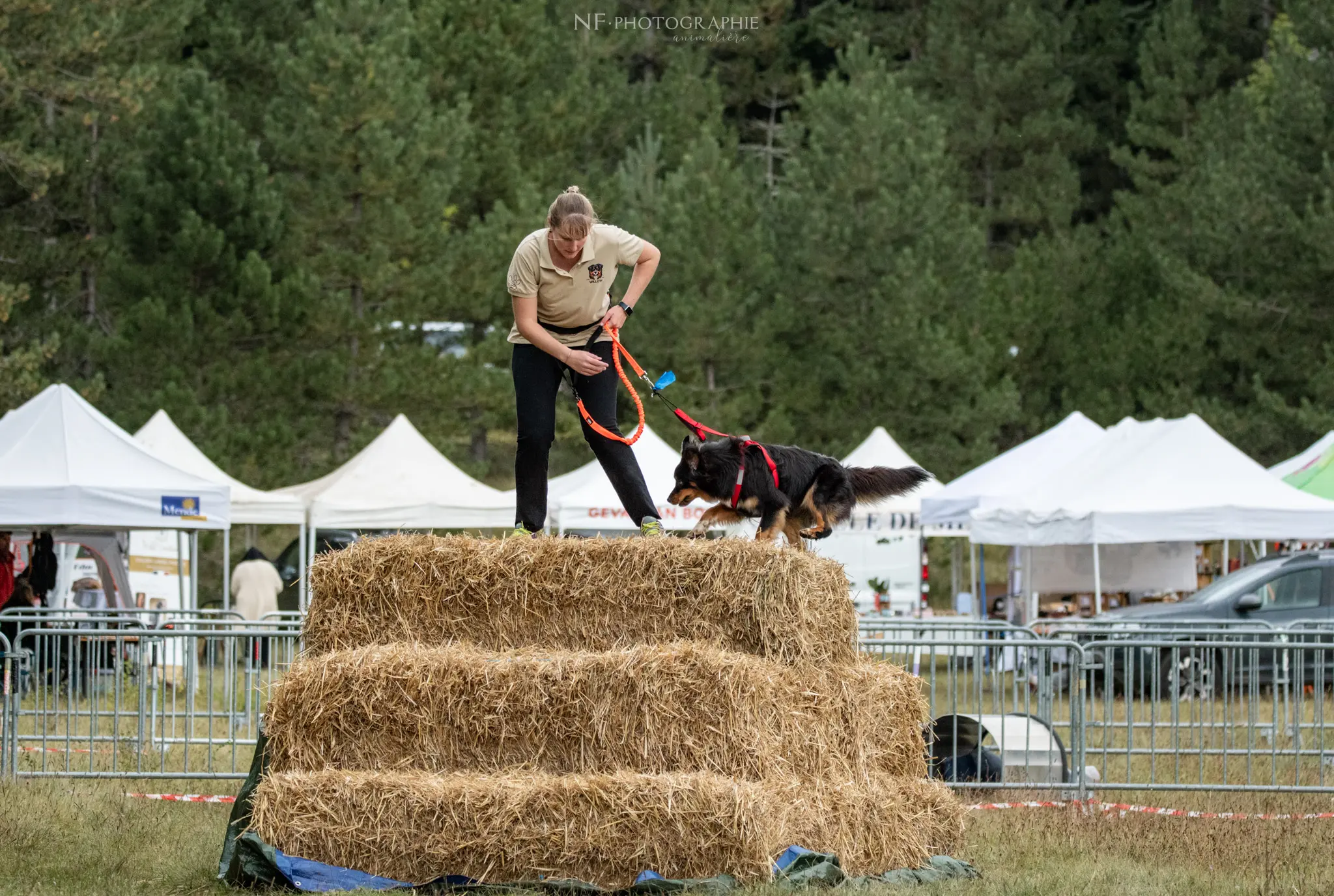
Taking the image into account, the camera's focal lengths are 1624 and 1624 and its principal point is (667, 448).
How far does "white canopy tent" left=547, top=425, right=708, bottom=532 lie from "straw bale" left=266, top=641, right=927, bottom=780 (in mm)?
Result: 11724

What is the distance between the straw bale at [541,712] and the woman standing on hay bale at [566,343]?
807mm

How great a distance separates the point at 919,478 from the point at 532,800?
360 cm

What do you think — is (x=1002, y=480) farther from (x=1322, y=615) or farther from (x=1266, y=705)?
(x=1266, y=705)

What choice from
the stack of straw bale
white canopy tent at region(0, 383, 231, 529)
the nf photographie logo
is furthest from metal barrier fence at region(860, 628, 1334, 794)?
the nf photographie logo

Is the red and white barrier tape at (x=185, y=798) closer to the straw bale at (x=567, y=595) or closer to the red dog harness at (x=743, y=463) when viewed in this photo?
the straw bale at (x=567, y=595)

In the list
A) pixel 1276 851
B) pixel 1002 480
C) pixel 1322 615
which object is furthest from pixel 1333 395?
pixel 1276 851

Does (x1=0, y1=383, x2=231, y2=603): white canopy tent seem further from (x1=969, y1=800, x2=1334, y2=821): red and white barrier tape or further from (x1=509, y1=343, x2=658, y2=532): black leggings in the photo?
(x1=969, y1=800, x2=1334, y2=821): red and white barrier tape

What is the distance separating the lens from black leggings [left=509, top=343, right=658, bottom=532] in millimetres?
6848

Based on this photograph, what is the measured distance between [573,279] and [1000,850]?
3.18 metres

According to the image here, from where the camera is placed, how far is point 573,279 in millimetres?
6758

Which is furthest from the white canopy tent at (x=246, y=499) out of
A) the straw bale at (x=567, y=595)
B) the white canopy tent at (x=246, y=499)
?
the straw bale at (x=567, y=595)

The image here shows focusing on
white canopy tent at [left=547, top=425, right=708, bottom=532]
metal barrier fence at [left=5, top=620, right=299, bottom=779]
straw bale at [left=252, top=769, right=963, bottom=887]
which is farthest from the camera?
white canopy tent at [left=547, top=425, right=708, bottom=532]

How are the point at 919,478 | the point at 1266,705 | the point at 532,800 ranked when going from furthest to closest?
the point at 1266,705 → the point at 919,478 → the point at 532,800

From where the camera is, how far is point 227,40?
31859mm
